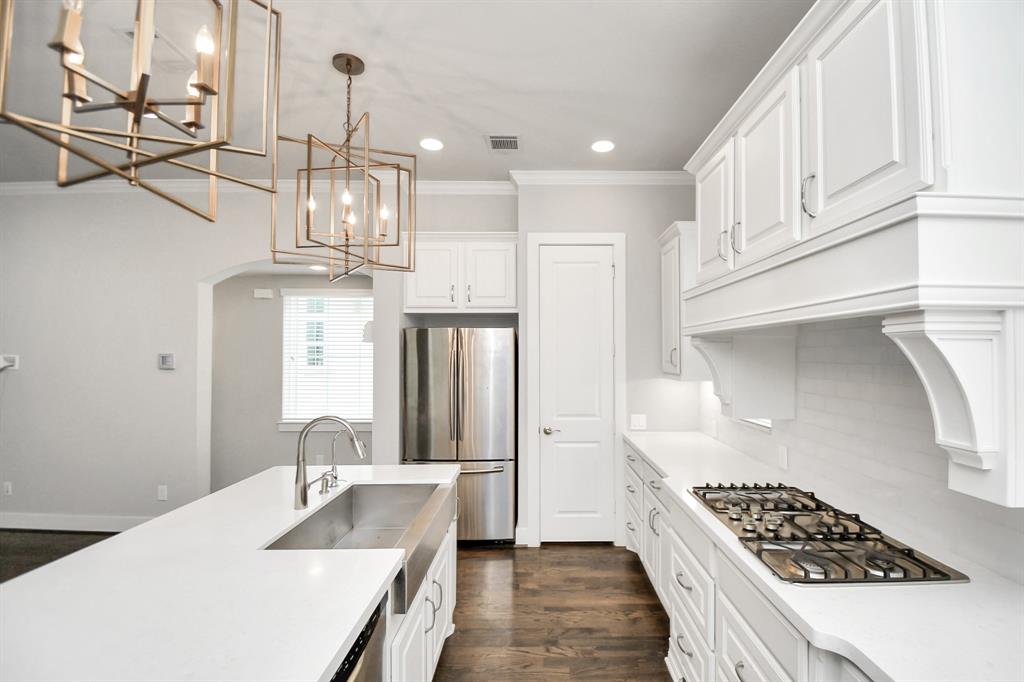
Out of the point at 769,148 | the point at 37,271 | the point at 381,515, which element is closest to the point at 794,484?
the point at 769,148

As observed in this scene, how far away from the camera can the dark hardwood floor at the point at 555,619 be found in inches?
85.7

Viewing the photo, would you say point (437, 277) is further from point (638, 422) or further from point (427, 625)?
point (427, 625)

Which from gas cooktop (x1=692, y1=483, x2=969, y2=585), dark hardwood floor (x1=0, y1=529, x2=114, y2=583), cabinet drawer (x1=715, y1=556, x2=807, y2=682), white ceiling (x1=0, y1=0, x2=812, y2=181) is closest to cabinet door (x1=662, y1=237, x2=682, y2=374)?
white ceiling (x1=0, y1=0, x2=812, y2=181)

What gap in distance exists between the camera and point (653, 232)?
3.66m

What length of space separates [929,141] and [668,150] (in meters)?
2.47

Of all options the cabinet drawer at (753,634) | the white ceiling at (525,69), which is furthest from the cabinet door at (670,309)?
the cabinet drawer at (753,634)

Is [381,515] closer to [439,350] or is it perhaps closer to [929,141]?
[439,350]

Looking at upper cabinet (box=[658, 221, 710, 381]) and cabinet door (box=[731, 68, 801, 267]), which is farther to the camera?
upper cabinet (box=[658, 221, 710, 381])

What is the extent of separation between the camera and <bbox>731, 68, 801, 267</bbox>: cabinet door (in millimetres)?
1420

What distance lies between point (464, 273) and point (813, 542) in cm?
284

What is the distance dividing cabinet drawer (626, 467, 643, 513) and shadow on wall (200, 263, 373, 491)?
295 cm

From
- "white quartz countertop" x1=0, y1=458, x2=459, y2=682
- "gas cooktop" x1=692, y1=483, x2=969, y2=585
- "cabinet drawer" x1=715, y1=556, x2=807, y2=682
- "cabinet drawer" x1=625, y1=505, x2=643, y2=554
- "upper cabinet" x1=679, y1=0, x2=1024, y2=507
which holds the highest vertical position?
"upper cabinet" x1=679, y1=0, x2=1024, y2=507

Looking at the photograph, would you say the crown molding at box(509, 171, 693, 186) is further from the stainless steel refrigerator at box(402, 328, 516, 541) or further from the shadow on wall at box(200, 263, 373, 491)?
the shadow on wall at box(200, 263, 373, 491)

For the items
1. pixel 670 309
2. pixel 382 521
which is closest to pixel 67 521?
pixel 382 521
